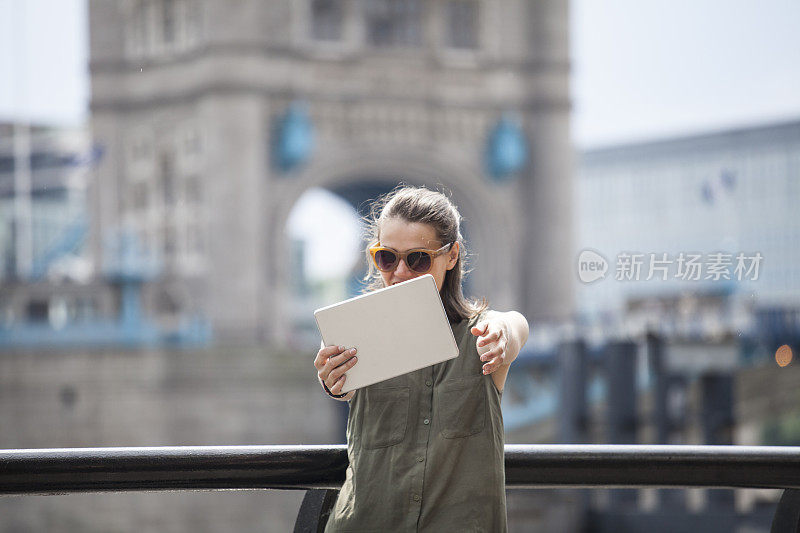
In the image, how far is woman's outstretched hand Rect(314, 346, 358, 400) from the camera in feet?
3.59

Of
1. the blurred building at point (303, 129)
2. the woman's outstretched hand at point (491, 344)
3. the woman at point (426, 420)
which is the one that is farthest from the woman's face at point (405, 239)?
the blurred building at point (303, 129)

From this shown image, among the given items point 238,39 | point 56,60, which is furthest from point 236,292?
point 56,60

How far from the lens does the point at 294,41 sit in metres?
15.7

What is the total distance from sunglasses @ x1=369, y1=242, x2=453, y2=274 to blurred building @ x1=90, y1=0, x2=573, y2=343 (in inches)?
540

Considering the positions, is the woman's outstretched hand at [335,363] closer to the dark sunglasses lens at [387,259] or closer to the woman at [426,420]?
the woman at [426,420]

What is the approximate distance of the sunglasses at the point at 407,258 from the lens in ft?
3.81

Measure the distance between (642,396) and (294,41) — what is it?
749cm

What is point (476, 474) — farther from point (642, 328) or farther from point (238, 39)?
point (238, 39)

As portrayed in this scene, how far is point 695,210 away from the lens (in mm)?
17594

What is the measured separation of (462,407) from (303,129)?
47.4 ft

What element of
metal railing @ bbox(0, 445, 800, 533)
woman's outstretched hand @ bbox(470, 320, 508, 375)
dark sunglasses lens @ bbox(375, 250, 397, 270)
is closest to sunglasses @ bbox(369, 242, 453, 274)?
dark sunglasses lens @ bbox(375, 250, 397, 270)

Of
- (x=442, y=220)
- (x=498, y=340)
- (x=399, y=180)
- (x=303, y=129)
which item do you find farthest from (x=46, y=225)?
(x=498, y=340)

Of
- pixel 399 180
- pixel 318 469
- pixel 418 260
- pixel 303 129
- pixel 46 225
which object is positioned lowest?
pixel 318 469

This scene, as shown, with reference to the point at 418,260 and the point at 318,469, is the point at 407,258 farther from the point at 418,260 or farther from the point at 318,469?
the point at 318,469
